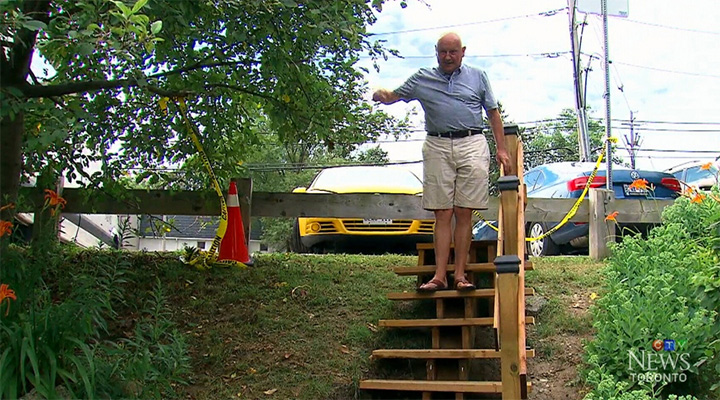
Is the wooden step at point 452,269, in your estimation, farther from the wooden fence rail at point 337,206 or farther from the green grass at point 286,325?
the wooden fence rail at point 337,206

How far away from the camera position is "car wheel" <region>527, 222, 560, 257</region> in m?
8.16

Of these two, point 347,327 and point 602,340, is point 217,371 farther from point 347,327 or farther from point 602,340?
point 602,340

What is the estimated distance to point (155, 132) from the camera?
5445mm

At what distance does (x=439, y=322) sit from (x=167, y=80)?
265cm

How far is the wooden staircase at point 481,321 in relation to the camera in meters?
3.24

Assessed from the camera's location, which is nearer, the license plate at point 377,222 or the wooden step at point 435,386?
the wooden step at point 435,386

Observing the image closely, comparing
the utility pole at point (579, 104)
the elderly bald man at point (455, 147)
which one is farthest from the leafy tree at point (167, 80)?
the utility pole at point (579, 104)

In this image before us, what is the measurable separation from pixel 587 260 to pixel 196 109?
3.85m

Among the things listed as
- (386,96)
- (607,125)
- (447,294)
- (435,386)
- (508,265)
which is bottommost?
(435,386)

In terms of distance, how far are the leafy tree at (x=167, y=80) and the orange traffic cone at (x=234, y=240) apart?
0.39m

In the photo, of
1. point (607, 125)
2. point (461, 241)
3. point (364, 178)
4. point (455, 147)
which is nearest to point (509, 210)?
point (461, 241)

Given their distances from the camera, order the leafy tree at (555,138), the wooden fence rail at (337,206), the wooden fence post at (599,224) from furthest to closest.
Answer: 1. the leafy tree at (555,138)
2. the wooden fence post at (599,224)
3. the wooden fence rail at (337,206)

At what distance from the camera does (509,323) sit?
3.25 m

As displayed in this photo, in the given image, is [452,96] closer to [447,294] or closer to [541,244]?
[447,294]
